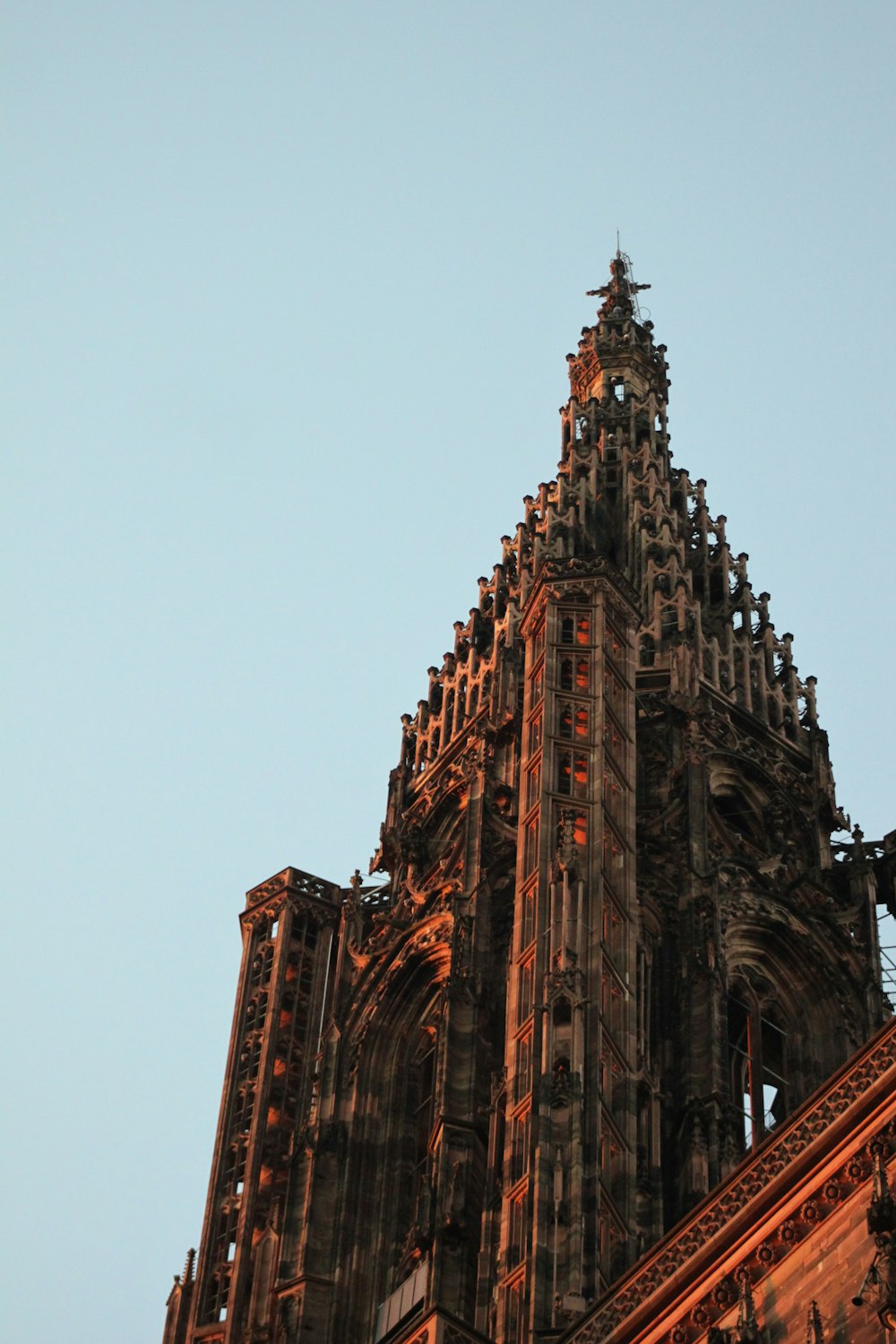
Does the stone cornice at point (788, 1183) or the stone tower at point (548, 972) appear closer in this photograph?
the stone cornice at point (788, 1183)

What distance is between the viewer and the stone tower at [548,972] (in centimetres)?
4094

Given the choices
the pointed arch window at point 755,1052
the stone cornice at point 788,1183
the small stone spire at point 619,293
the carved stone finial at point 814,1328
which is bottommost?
the carved stone finial at point 814,1328

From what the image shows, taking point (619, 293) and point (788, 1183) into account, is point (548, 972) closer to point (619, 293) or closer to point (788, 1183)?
point (788, 1183)

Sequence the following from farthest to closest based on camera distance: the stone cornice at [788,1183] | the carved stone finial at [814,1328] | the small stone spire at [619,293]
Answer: the small stone spire at [619,293], the stone cornice at [788,1183], the carved stone finial at [814,1328]

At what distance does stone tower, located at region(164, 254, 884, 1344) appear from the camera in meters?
40.9

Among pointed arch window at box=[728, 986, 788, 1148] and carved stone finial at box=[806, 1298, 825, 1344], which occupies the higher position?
pointed arch window at box=[728, 986, 788, 1148]

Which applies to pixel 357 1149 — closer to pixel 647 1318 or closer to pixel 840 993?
pixel 840 993

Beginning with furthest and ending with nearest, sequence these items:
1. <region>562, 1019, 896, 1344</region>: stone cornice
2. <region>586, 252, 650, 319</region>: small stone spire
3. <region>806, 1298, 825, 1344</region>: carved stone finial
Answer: <region>586, 252, 650, 319</region>: small stone spire, <region>562, 1019, 896, 1344</region>: stone cornice, <region>806, 1298, 825, 1344</region>: carved stone finial

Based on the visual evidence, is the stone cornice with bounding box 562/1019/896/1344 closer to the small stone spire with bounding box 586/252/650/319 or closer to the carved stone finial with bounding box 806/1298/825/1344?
the carved stone finial with bounding box 806/1298/825/1344

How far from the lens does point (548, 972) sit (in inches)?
1651

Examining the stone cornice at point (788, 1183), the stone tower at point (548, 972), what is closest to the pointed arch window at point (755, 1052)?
the stone tower at point (548, 972)

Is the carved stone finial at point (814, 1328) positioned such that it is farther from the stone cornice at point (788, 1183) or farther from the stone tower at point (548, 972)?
the stone tower at point (548, 972)

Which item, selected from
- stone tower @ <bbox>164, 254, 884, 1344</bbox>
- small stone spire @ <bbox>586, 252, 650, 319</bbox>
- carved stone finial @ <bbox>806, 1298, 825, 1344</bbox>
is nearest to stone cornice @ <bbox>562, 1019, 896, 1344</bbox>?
carved stone finial @ <bbox>806, 1298, 825, 1344</bbox>

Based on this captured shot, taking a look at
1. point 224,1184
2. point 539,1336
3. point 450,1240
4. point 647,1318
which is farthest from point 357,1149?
point 647,1318
